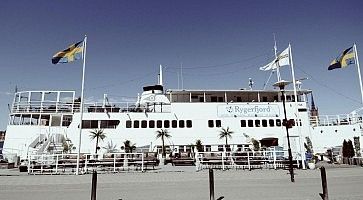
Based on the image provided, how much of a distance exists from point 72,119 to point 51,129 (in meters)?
2.36

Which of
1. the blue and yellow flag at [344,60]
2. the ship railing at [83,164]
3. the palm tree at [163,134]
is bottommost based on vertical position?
the ship railing at [83,164]

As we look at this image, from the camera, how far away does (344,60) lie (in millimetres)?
18781

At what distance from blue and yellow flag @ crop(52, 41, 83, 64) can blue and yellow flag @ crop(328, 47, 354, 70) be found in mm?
16607

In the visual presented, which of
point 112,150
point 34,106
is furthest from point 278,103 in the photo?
point 34,106

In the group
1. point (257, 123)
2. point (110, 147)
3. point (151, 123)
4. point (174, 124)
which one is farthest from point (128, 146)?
point (257, 123)

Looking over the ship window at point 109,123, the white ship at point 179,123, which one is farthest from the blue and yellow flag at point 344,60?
the ship window at point 109,123

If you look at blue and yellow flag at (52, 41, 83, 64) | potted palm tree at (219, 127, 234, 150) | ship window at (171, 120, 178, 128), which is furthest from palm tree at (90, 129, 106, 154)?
blue and yellow flag at (52, 41, 83, 64)

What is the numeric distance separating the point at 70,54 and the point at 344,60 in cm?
1794

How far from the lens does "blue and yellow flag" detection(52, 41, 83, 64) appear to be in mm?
17328

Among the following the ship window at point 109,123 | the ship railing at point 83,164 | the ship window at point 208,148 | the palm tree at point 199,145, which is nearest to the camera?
the ship railing at point 83,164

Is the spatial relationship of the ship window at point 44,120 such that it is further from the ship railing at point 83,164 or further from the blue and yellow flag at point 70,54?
the blue and yellow flag at point 70,54

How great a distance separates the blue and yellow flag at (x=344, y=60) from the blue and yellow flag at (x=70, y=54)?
16607 millimetres

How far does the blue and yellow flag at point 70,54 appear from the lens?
1733 centimetres

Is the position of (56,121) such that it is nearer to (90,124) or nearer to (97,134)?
(90,124)
